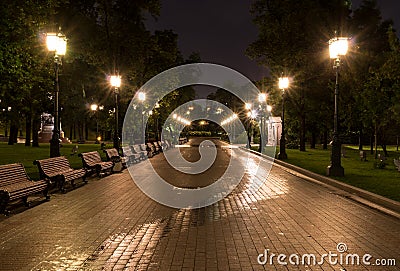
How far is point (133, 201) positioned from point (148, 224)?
3.17 meters

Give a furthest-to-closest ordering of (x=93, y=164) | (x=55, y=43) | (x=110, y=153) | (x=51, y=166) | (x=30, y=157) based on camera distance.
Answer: (x=30, y=157), (x=110, y=153), (x=93, y=164), (x=55, y=43), (x=51, y=166)

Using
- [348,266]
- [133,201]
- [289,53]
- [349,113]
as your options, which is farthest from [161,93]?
[348,266]

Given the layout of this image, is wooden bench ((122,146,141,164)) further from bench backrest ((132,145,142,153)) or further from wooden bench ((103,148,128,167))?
wooden bench ((103,148,128,167))

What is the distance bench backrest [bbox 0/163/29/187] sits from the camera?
35.8 ft

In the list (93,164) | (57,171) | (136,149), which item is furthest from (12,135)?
(57,171)

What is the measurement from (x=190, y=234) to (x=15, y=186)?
4.90m

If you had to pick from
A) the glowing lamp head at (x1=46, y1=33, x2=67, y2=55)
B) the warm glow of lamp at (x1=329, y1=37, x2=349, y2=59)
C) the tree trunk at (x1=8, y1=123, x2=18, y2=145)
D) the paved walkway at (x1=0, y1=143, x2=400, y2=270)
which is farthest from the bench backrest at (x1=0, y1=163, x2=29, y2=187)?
the tree trunk at (x1=8, y1=123, x2=18, y2=145)

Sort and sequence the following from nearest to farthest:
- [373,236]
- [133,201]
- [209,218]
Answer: [373,236]
[209,218]
[133,201]

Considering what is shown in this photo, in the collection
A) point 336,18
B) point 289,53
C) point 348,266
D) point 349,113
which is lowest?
point 348,266

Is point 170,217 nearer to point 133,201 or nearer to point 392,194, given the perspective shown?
point 133,201

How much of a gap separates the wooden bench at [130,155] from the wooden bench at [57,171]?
10.5m

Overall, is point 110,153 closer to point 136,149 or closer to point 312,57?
point 136,149

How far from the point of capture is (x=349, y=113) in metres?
42.4

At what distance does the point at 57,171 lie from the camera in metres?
14.6
